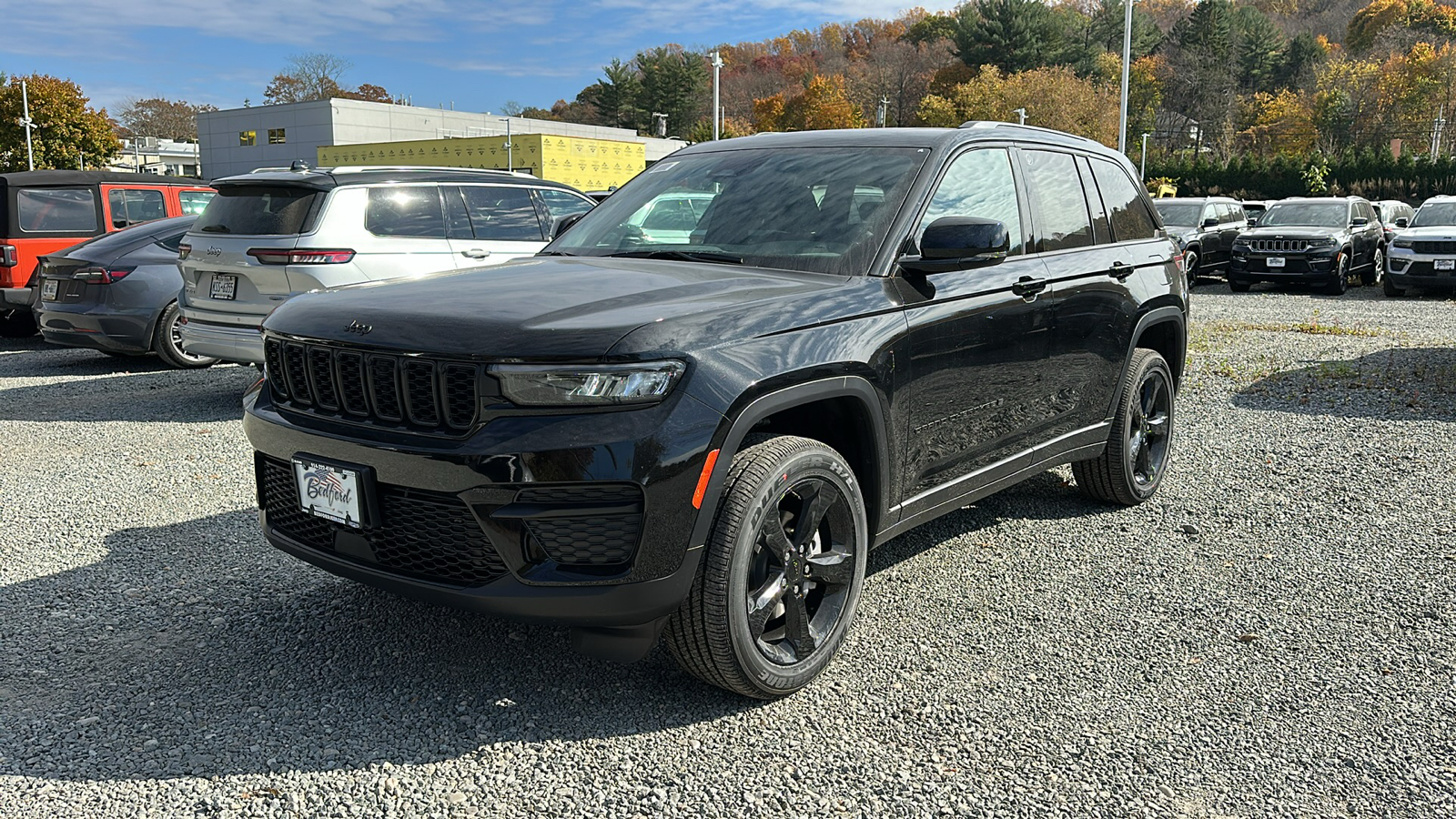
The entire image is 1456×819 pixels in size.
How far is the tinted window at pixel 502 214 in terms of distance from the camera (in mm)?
8828

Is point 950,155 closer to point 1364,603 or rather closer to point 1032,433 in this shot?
point 1032,433

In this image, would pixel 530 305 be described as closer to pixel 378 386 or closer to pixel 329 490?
pixel 378 386

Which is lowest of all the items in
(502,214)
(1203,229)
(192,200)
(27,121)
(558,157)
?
(1203,229)

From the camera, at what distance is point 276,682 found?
3578 millimetres

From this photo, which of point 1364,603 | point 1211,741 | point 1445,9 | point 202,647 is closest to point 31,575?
point 202,647

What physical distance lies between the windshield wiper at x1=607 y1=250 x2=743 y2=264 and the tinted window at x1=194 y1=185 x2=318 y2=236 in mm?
4378

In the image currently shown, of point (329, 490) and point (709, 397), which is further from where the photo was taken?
point (329, 490)

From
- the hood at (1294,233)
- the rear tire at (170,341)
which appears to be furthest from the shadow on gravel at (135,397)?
the hood at (1294,233)

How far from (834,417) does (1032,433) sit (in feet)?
4.32

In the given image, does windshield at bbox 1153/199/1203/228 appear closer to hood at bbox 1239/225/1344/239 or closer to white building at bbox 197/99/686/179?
hood at bbox 1239/225/1344/239

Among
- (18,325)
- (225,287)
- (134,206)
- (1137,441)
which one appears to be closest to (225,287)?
(225,287)

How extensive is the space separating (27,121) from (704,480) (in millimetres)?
71792

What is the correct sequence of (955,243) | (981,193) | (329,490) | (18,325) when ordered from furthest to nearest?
(18,325)
(981,193)
(955,243)
(329,490)

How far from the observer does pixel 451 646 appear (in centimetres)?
388
